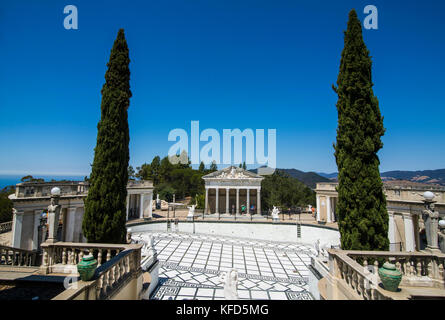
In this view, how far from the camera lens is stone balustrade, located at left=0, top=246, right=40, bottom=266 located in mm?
7574

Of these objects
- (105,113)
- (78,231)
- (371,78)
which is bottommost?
(78,231)

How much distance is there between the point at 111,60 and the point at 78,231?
44.0 ft

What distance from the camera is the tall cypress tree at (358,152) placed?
8.95 m

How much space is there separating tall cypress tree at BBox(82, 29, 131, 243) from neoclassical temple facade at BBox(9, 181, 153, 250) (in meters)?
2.05

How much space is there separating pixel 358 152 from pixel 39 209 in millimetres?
18205

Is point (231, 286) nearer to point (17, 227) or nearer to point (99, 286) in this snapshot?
point (99, 286)

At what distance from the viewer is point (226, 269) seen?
12.0m

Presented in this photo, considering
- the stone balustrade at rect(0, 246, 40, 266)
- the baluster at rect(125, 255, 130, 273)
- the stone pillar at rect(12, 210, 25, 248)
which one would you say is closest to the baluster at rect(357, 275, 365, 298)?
the baluster at rect(125, 255, 130, 273)

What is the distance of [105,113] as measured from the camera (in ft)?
35.2

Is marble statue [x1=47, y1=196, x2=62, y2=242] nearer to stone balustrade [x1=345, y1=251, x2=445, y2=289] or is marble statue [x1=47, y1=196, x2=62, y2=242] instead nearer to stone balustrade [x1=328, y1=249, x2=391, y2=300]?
stone balustrade [x1=328, y1=249, x2=391, y2=300]

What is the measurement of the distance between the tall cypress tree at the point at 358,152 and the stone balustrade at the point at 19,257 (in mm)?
12195
